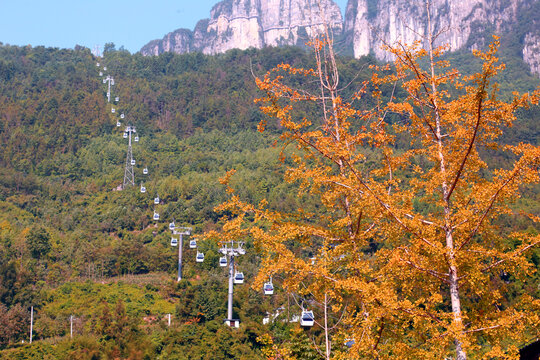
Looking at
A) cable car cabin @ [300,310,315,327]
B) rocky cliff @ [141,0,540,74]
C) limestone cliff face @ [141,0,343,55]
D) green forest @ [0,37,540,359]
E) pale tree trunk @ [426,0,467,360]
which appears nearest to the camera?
pale tree trunk @ [426,0,467,360]

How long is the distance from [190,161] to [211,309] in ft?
139

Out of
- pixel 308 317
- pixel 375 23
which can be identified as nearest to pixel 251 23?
pixel 375 23

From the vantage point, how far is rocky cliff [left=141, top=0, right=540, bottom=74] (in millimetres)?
141375

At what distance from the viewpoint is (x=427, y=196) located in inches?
341

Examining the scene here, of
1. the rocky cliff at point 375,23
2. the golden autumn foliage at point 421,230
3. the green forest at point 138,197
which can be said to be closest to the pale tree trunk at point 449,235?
the golden autumn foliage at point 421,230

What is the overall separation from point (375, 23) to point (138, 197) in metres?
122

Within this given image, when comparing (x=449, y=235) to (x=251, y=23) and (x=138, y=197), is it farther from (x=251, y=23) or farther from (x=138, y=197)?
(x=251, y=23)

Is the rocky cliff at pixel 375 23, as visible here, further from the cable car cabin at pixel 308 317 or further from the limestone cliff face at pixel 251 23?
the cable car cabin at pixel 308 317

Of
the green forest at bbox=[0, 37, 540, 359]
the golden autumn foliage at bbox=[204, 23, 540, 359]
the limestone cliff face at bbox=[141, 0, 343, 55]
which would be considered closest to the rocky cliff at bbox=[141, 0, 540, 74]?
the limestone cliff face at bbox=[141, 0, 343, 55]

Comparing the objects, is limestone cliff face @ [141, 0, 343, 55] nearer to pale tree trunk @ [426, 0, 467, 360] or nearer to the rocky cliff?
the rocky cliff

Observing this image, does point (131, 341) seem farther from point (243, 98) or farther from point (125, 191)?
point (243, 98)

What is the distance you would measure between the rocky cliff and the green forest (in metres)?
13.4

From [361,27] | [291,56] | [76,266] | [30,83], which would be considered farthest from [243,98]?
[361,27]

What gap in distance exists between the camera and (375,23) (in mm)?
174250
